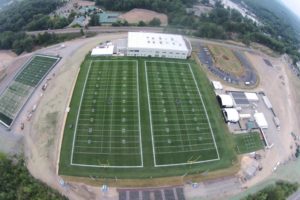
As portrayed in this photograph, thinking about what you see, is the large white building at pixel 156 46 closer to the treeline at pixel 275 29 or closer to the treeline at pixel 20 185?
the treeline at pixel 275 29

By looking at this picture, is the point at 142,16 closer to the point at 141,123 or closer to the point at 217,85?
the point at 217,85

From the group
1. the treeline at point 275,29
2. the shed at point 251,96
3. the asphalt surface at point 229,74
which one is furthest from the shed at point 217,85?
the treeline at point 275,29

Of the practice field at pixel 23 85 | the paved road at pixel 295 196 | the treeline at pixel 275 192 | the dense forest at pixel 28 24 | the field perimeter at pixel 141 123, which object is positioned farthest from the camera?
the dense forest at pixel 28 24

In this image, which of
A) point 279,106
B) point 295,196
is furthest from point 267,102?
point 295,196

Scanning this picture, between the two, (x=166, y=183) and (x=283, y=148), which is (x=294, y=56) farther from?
(x=166, y=183)

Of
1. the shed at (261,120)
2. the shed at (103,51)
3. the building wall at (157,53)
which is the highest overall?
the building wall at (157,53)

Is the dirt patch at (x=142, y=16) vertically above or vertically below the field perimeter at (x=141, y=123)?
above
